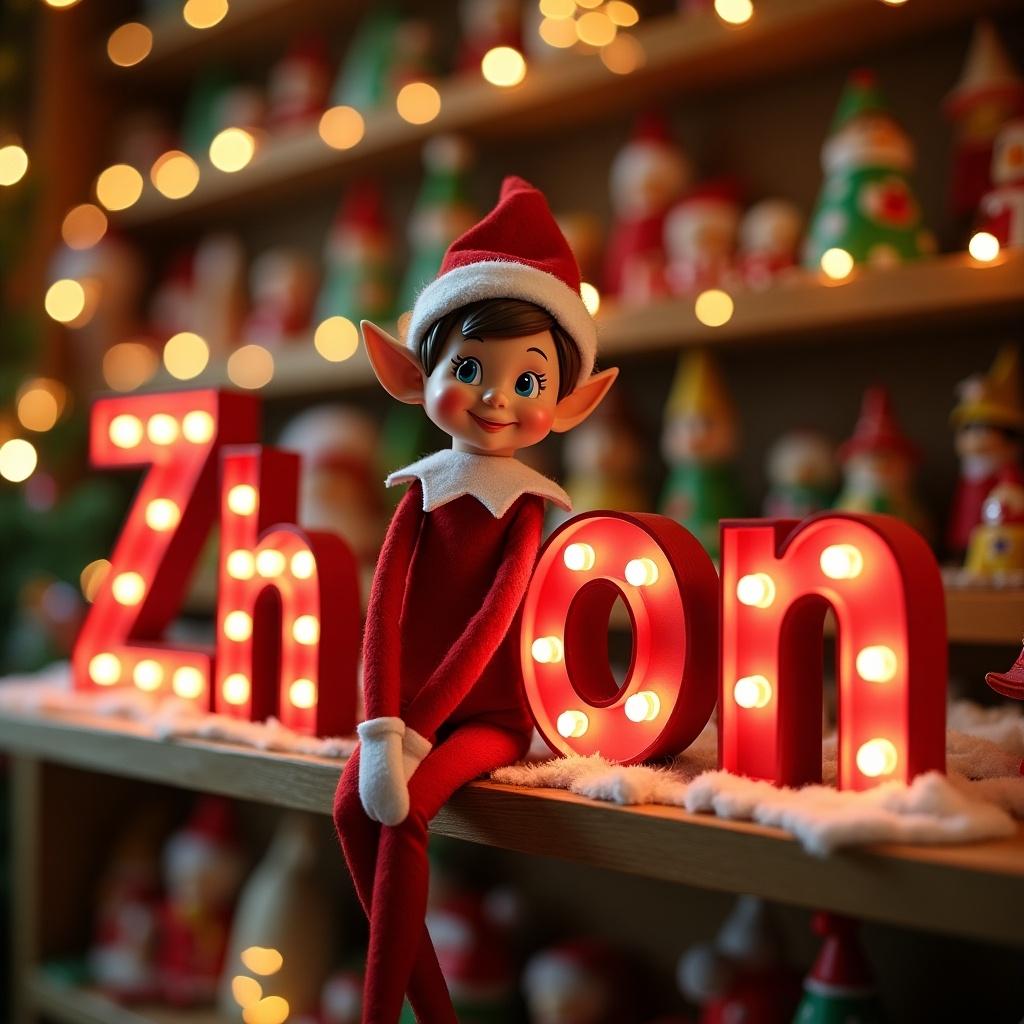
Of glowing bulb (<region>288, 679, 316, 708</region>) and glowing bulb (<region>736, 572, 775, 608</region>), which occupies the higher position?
glowing bulb (<region>736, 572, 775, 608</region>)

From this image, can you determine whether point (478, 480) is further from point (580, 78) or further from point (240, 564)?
point (580, 78)

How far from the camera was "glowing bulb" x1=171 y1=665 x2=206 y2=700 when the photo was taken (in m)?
1.22

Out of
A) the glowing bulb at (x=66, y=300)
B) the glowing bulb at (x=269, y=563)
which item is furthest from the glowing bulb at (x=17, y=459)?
the glowing bulb at (x=269, y=563)

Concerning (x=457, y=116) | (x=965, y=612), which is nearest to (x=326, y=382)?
(x=457, y=116)

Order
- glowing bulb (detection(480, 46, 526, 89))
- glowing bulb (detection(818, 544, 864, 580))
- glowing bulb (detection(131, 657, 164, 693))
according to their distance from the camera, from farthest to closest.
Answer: glowing bulb (detection(480, 46, 526, 89)), glowing bulb (detection(131, 657, 164, 693)), glowing bulb (detection(818, 544, 864, 580))

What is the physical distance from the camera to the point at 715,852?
0.75 meters

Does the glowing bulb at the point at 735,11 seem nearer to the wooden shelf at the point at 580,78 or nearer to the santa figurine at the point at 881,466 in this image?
the wooden shelf at the point at 580,78

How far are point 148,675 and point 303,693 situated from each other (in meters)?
0.31

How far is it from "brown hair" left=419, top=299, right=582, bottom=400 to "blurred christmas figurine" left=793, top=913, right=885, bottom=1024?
62cm

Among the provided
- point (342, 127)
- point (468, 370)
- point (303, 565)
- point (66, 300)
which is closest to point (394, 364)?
point (468, 370)

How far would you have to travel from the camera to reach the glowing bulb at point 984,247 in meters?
1.16

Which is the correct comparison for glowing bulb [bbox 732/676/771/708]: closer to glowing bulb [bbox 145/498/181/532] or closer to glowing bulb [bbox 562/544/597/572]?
glowing bulb [bbox 562/544/597/572]

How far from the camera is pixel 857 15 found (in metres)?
1.34

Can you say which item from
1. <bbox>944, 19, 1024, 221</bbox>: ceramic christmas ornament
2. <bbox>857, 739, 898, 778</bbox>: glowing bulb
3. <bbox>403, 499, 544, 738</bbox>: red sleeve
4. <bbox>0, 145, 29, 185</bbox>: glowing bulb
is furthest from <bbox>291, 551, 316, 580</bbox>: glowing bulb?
<bbox>0, 145, 29, 185</bbox>: glowing bulb
